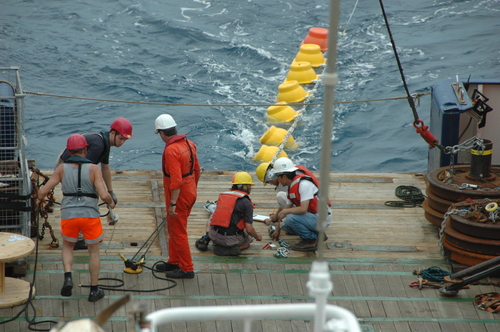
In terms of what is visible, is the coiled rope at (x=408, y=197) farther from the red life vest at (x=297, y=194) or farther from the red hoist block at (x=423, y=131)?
the red life vest at (x=297, y=194)

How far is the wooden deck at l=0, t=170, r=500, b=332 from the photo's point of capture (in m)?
6.04

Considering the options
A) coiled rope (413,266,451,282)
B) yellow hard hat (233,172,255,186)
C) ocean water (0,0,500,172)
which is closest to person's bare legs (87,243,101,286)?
yellow hard hat (233,172,255,186)

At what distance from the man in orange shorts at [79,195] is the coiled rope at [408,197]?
444 centimetres

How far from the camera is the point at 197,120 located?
2031cm

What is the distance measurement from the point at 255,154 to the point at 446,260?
356 inches

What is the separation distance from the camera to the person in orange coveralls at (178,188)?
6.56 meters

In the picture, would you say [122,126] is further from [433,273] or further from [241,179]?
[433,273]

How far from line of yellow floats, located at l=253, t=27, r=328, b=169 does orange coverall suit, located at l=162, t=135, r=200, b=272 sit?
366 centimetres

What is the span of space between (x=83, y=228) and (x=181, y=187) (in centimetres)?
113

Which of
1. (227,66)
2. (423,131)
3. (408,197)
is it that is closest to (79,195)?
→ (423,131)

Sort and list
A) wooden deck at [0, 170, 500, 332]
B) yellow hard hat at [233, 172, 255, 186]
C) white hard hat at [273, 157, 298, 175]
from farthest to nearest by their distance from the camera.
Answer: white hard hat at [273, 157, 298, 175] < yellow hard hat at [233, 172, 255, 186] < wooden deck at [0, 170, 500, 332]

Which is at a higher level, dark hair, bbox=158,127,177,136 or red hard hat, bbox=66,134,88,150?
red hard hat, bbox=66,134,88,150

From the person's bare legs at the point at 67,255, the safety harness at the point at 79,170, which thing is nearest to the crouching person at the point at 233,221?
the safety harness at the point at 79,170

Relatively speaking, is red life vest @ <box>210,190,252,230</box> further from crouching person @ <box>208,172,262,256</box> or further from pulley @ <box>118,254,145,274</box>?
pulley @ <box>118,254,145,274</box>
